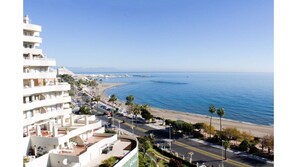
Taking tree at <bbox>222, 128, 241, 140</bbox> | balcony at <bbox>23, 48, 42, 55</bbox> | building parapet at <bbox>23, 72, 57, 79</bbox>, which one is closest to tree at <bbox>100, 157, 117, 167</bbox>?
building parapet at <bbox>23, 72, 57, 79</bbox>

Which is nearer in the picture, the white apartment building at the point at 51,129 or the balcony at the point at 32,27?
the white apartment building at the point at 51,129

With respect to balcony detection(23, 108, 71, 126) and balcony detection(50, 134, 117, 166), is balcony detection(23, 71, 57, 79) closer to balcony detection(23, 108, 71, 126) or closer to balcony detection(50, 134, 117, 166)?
balcony detection(23, 108, 71, 126)

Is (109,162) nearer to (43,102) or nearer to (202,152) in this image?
(43,102)

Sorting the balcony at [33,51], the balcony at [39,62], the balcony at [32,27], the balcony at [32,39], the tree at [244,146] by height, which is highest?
the balcony at [32,27]

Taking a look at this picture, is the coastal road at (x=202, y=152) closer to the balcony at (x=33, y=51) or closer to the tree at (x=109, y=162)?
the tree at (x=109, y=162)

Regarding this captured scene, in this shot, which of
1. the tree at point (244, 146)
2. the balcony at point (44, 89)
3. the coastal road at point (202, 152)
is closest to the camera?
the balcony at point (44, 89)

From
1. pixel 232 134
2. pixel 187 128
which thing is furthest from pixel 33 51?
pixel 232 134

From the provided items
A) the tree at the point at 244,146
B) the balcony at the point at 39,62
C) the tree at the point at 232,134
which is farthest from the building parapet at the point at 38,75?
the tree at the point at 232,134
